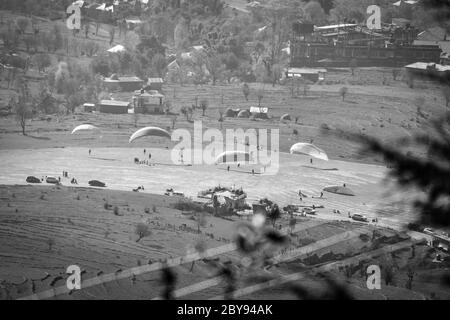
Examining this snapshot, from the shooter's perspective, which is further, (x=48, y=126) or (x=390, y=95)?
(x=390, y=95)

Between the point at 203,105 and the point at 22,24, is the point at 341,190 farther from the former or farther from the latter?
the point at 22,24

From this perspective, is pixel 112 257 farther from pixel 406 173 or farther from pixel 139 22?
pixel 139 22

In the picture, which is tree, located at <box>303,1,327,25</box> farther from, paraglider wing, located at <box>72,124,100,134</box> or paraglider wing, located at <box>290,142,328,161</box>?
paraglider wing, located at <box>290,142,328,161</box>

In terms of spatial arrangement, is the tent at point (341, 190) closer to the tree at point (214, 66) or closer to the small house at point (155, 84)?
the small house at point (155, 84)

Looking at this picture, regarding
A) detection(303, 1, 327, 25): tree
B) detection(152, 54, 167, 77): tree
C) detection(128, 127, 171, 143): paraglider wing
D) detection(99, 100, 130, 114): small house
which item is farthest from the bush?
detection(303, 1, 327, 25): tree

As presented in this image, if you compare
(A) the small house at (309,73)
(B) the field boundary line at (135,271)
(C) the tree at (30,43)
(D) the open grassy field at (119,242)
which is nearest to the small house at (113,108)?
(A) the small house at (309,73)
